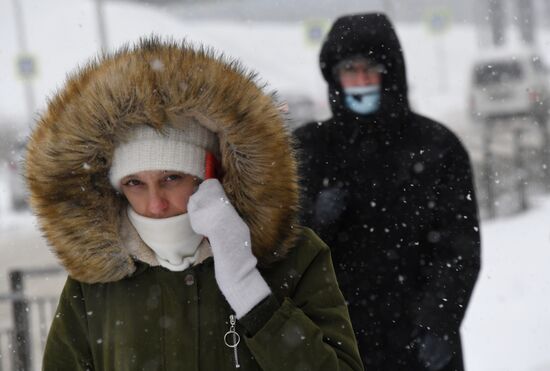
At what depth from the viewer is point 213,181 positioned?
219 cm

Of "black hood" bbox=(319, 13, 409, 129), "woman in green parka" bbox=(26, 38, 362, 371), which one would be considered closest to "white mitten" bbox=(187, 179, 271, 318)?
"woman in green parka" bbox=(26, 38, 362, 371)

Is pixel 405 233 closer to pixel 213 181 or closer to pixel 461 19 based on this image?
pixel 213 181

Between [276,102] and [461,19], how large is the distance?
5703cm

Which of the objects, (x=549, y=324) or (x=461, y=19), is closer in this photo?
(x=549, y=324)

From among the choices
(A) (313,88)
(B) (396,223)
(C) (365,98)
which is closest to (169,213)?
(B) (396,223)

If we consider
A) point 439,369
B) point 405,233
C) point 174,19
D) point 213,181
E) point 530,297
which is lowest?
point 530,297

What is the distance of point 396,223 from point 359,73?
69cm

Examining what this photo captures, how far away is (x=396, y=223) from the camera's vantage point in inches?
132

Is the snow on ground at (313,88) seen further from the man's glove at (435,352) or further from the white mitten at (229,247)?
the man's glove at (435,352)

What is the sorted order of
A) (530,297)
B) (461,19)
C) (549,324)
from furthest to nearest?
(461,19) → (530,297) → (549,324)

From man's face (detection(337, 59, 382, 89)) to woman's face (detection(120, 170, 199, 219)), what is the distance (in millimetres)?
1537

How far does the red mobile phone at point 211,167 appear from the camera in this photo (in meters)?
2.23

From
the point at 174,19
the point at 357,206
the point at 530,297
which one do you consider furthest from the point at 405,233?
the point at 174,19

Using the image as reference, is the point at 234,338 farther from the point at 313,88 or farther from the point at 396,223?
the point at 313,88
